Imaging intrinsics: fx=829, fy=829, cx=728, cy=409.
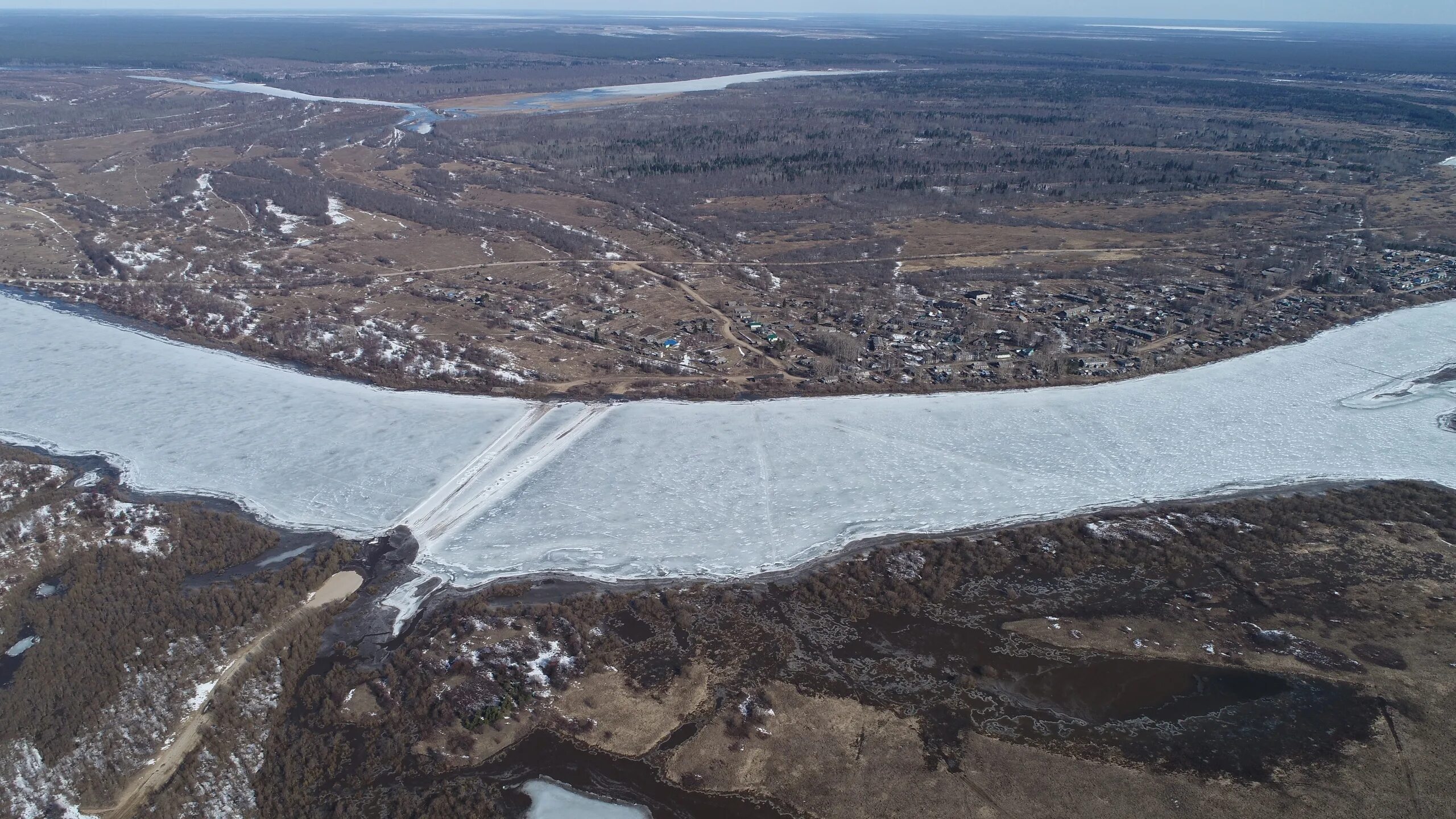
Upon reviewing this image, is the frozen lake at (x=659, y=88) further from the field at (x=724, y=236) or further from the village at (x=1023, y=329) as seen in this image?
the village at (x=1023, y=329)

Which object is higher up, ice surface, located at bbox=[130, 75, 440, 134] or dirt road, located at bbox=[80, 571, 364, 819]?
ice surface, located at bbox=[130, 75, 440, 134]

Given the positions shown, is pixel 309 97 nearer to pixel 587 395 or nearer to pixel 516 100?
pixel 516 100

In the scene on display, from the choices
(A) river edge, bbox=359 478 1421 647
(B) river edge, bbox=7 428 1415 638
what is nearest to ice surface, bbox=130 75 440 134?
(B) river edge, bbox=7 428 1415 638

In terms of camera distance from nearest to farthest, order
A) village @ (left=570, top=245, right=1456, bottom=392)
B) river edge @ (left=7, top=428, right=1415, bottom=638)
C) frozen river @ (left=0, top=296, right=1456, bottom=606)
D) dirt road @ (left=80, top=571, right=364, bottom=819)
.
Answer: dirt road @ (left=80, top=571, right=364, bottom=819), river edge @ (left=7, top=428, right=1415, bottom=638), frozen river @ (left=0, top=296, right=1456, bottom=606), village @ (left=570, top=245, right=1456, bottom=392)

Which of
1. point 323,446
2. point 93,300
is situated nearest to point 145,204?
point 93,300

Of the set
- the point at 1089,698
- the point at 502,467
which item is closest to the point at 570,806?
the point at 1089,698

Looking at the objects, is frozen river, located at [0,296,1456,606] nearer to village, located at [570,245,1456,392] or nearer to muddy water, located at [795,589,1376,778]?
village, located at [570,245,1456,392]

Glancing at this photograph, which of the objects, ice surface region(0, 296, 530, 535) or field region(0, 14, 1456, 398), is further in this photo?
field region(0, 14, 1456, 398)

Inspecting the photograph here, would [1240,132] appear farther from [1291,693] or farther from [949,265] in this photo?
[1291,693]
